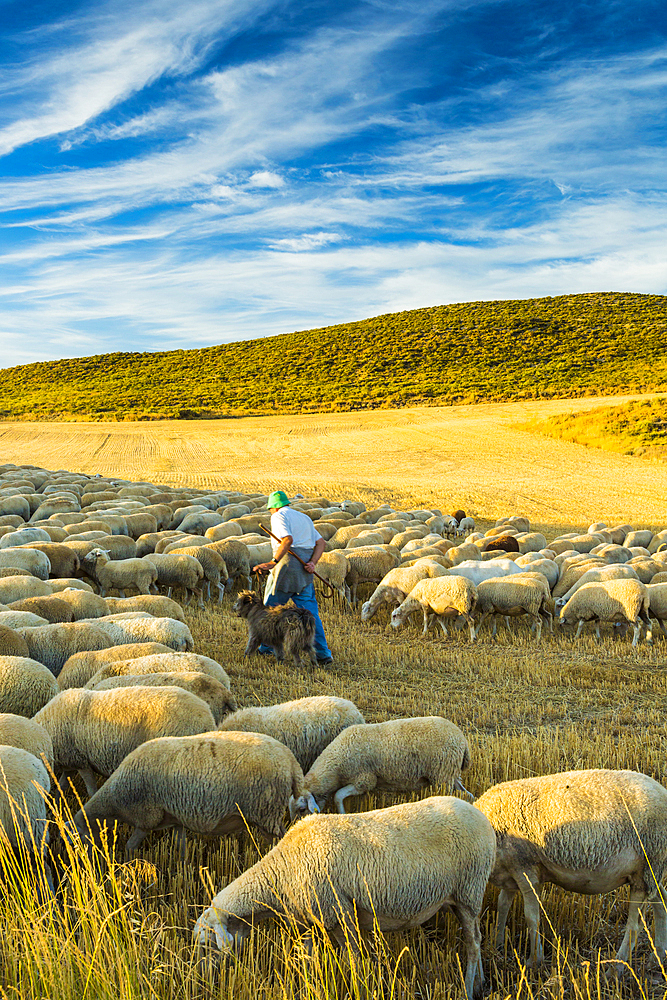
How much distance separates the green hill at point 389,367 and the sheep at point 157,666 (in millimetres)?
49560

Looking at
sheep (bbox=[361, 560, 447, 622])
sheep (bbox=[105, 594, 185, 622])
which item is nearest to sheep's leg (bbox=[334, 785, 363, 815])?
sheep (bbox=[105, 594, 185, 622])

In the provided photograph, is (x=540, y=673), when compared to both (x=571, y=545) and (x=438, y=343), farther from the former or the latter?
(x=438, y=343)

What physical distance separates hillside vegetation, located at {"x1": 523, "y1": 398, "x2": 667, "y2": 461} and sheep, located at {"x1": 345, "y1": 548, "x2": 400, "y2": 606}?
974 inches

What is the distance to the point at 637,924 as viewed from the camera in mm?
3559

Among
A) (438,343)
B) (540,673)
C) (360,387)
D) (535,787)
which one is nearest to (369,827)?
(535,787)

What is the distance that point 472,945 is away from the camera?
3389 millimetres

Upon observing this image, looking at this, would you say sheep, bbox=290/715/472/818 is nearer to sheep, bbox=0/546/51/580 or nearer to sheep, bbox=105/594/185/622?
sheep, bbox=105/594/185/622

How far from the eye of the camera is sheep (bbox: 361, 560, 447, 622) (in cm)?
1082

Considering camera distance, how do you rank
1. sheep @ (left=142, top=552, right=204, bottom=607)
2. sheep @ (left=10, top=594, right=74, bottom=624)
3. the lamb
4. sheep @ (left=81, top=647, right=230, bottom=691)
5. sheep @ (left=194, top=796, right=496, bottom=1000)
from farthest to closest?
sheep @ (left=142, top=552, right=204, bottom=607)
the lamb
sheep @ (left=10, top=594, right=74, bottom=624)
sheep @ (left=81, top=647, right=230, bottom=691)
sheep @ (left=194, top=796, right=496, bottom=1000)

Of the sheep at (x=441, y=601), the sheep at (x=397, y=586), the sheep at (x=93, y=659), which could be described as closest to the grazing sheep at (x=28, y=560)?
the sheep at (x=93, y=659)

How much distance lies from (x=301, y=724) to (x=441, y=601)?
16.7ft

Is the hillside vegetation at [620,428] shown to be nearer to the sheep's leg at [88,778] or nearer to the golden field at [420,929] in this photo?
the golden field at [420,929]

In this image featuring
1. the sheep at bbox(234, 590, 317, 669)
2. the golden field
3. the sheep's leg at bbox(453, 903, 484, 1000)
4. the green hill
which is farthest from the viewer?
the green hill

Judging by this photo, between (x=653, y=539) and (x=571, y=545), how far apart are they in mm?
2419
